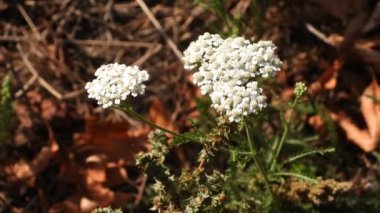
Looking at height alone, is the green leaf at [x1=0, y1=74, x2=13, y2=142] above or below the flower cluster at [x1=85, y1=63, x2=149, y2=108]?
above

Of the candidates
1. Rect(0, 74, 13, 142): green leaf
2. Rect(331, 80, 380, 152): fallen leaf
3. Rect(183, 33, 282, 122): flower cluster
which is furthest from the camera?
Rect(331, 80, 380, 152): fallen leaf

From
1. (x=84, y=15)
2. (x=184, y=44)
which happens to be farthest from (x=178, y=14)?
(x=84, y=15)

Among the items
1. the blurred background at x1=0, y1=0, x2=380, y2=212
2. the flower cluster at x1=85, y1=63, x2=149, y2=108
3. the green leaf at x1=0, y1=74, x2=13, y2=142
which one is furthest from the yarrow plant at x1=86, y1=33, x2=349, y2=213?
the green leaf at x1=0, y1=74, x2=13, y2=142

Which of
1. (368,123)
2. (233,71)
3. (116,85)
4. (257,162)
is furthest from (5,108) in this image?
(368,123)

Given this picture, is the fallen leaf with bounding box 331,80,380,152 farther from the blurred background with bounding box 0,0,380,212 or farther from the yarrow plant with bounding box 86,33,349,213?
the yarrow plant with bounding box 86,33,349,213

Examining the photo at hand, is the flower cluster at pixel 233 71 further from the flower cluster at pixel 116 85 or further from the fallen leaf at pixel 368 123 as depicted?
the fallen leaf at pixel 368 123

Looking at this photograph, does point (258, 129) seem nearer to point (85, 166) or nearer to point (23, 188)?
point (85, 166)
